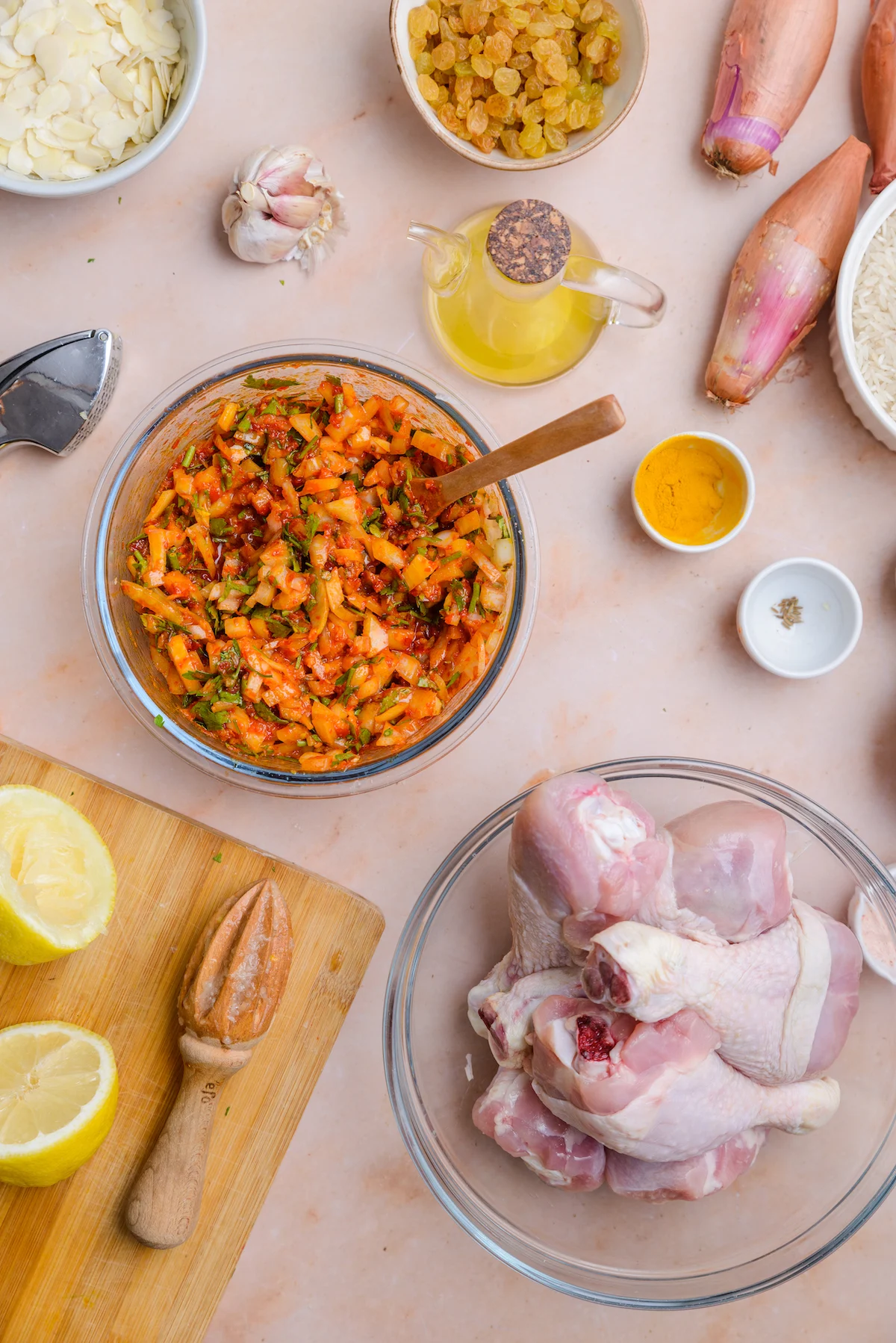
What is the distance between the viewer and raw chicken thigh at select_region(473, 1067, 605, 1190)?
5.21 feet

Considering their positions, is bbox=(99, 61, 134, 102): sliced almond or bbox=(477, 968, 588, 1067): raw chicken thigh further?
bbox=(99, 61, 134, 102): sliced almond

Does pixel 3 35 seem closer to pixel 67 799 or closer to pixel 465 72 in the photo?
pixel 465 72

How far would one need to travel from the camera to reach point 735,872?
60.8 inches

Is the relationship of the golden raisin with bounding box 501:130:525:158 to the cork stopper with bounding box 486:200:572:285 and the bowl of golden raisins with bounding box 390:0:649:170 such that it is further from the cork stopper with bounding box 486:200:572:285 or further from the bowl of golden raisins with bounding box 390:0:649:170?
the cork stopper with bounding box 486:200:572:285

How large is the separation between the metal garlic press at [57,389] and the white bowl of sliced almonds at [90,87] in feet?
0.84

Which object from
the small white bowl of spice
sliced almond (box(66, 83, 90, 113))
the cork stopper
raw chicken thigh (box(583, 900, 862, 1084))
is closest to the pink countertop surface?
the small white bowl of spice

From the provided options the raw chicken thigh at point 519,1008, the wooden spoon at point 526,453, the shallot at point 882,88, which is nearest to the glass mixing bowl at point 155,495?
the wooden spoon at point 526,453

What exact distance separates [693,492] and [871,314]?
456 mm

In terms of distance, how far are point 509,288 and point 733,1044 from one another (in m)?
1.33

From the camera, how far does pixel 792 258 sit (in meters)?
1.79

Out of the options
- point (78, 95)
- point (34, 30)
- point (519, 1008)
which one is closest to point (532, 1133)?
point (519, 1008)

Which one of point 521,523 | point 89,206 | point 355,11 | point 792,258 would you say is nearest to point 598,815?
point 521,523

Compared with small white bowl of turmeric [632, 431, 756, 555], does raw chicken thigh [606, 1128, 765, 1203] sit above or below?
below

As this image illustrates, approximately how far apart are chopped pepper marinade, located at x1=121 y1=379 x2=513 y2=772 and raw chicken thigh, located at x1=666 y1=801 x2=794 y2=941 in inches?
18.7
